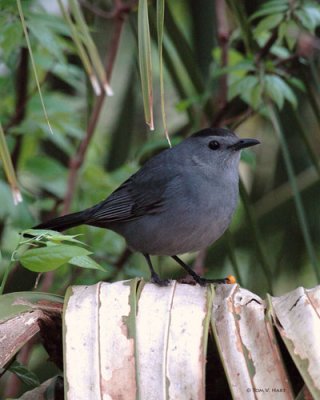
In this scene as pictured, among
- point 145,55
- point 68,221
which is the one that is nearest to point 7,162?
point 145,55

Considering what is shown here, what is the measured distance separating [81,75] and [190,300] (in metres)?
2.74

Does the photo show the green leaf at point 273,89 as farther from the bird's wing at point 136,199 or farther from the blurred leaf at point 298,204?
the bird's wing at point 136,199

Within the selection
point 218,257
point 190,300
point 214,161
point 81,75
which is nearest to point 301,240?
point 218,257

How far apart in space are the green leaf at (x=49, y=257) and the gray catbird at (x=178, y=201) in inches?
71.5

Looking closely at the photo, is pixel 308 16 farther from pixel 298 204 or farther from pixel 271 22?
pixel 298 204

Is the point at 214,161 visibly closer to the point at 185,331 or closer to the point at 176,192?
the point at 176,192

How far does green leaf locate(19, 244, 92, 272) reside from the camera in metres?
1.92

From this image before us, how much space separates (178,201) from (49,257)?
2069 millimetres

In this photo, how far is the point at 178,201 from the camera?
3.97 m

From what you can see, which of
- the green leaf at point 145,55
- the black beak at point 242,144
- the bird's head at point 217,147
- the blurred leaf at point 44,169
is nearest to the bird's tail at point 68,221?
the blurred leaf at point 44,169

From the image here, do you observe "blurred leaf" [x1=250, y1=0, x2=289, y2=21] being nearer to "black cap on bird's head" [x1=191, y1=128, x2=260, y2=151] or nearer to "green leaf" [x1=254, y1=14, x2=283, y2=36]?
"green leaf" [x1=254, y1=14, x2=283, y2=36]

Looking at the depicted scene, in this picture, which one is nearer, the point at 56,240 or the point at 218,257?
the point at 56,240

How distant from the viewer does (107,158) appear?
5.13 metres

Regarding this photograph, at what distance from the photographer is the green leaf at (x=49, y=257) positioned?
192cm
